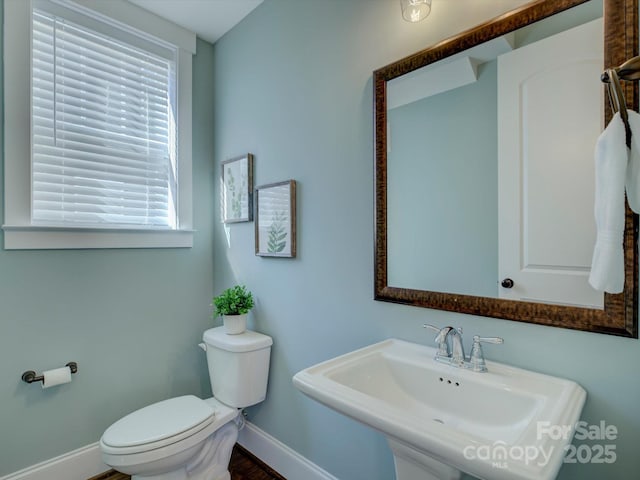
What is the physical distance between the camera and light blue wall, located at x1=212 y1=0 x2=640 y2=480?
90 centimetres

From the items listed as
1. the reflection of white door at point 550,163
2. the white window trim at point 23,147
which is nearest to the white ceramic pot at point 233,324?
the white window trim at point 23,147

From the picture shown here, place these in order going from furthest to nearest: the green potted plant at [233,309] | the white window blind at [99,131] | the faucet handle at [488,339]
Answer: the green potted plant at [233,309]
the white window blind at [99,131]
the faucet handle at [488,339]

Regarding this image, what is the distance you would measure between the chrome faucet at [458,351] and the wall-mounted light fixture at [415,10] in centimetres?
108

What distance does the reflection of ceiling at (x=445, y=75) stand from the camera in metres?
1.05

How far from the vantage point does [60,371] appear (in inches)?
63.4

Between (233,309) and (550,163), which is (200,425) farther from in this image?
(550,163)

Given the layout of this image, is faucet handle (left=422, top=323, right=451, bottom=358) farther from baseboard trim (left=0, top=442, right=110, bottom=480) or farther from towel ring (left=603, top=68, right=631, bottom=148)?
baseboard trim (left=0, top=442, right=110, bottom=480)

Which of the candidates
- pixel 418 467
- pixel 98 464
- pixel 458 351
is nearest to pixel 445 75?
pixel 458 351

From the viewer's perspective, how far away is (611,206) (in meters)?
0.73

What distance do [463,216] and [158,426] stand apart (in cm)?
155

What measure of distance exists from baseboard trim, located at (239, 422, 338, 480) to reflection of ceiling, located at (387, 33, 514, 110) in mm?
1677

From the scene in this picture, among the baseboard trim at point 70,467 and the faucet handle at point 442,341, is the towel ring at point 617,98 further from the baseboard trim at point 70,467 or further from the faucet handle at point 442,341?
the baseboard trim at point 70,467

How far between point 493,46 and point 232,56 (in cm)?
167

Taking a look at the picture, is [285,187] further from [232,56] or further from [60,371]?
[60,371]
